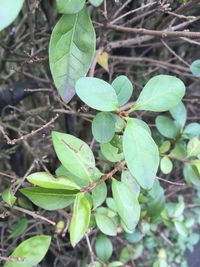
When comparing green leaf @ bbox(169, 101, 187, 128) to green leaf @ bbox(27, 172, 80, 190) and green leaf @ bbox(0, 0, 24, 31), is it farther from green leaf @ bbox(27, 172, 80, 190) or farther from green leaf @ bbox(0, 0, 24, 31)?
green leaf @ bbox(0, 0, 24, 31)

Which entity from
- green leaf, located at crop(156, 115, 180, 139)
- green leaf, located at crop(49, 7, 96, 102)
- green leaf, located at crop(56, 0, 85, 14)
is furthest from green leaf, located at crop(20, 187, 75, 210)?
green leaf, located at crop(156, 115, 180, 139)

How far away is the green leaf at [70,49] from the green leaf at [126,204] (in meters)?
0.15

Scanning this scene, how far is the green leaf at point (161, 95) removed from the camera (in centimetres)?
59

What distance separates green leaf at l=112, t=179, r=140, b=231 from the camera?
0.58m

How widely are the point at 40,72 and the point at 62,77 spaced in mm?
482

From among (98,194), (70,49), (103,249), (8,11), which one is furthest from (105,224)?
(8,11)

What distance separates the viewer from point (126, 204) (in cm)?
59

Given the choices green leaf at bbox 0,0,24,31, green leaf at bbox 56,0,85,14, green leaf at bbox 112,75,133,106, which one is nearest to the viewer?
green leaf at bbox 0,0,24,31

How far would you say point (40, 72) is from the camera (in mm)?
1055

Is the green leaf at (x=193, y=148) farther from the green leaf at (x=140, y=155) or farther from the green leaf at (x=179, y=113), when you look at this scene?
the green leaf at (x=140, y=155)

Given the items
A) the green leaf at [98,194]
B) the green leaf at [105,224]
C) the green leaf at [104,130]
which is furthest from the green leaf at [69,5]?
the green leaf at [105,224]

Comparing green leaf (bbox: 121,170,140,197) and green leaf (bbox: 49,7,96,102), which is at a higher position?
green leaf (bbox: 49,7,96,102)

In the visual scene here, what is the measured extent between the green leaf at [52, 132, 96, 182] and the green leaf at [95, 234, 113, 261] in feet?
1.40

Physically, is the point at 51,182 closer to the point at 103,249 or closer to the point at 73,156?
the point at 73,156
